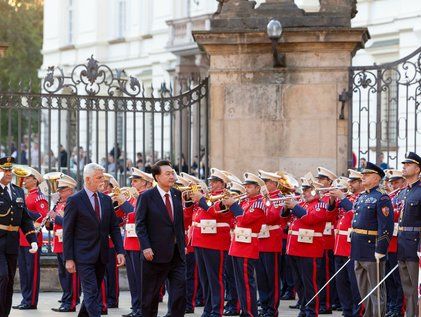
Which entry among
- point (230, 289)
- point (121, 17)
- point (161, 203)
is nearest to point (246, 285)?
point (230, 289)

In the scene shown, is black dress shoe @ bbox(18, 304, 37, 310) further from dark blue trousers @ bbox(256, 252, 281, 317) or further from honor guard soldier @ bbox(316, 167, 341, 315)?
honor guard soldier @ bbox(316, 167, 341, 315)

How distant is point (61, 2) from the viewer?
57312mm

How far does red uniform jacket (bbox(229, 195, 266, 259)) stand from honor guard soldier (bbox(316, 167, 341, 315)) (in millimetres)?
1115

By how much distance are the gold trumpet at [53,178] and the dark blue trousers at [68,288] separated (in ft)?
3.40

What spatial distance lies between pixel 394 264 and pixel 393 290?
16.4 inches

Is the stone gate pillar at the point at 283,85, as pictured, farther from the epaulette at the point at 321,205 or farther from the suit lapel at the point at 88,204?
the suit lapel at the point at 88,204

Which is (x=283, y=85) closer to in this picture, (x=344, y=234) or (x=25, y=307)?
(x=344, y=234)

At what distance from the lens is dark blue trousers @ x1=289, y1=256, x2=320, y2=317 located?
1720 centimetres

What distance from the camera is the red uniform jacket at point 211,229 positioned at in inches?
687

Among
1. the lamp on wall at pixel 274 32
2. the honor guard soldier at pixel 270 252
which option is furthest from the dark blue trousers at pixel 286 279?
the lamp on wall at pixel 274 32

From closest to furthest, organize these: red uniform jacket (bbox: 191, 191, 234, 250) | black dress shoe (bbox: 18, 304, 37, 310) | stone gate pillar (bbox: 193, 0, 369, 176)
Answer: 1. red uniform jacket (bbox: 191, 191, 234, 250)
2. black dress shoe (bbox: 18, 304, 37, 310)
3. stone gate pillar (bbox: 193, 0, 369, 176)

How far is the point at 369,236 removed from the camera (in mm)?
16016

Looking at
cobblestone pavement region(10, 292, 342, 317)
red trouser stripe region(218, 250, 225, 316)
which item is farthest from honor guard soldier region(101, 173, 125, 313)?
red trouser stripe region(218, 250, 225, 316)

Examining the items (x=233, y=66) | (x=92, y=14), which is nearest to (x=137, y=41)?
(x=92, y=14)
